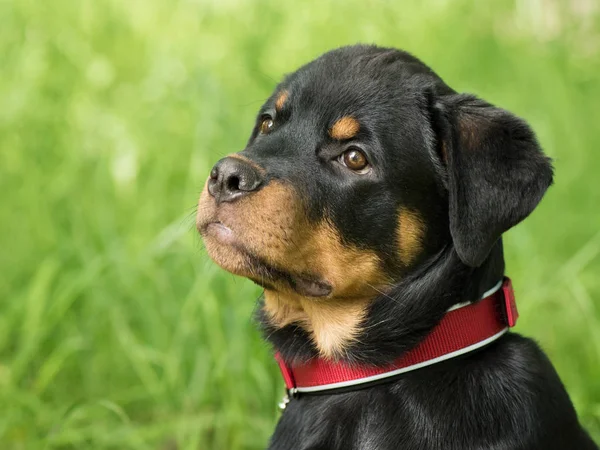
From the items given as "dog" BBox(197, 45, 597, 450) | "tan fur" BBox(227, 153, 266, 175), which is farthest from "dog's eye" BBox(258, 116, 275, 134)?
"tan fur" BBox(227, 153, 266, 175)

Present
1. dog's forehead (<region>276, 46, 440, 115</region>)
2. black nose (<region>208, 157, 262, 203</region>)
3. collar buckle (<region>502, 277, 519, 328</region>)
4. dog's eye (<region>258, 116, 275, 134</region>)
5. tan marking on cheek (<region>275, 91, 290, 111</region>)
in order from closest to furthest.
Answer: black nose (<region>208, 157, 262, 203</region>), collar buckle (<region>502, 277, 519, 328</region>), dog's forehead (<region>276, 46, 440, 115</region>), tan marking on cheek (<region>275, 91, 290, 111</region>), dog's eye (<region>258, 116, 275, 134</region>)

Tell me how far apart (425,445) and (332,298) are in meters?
0.59

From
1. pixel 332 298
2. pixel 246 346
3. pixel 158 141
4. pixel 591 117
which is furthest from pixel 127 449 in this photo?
pixel 591 117

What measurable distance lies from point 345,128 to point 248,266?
1.84ft

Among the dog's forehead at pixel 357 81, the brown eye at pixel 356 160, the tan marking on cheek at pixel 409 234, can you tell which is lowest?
the tan marking on cheek at pixel 409 234

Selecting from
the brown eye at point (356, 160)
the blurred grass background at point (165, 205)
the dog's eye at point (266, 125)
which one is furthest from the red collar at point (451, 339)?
the blurred grass background at point (165, 205)

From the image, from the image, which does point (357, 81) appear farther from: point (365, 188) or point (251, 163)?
point (251, 163)

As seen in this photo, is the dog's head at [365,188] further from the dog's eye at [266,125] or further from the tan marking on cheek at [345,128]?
the dog's eye at [266,125]

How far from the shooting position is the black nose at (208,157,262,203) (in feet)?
9.09

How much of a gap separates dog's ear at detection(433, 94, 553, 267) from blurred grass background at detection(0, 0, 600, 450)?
4.73 ft

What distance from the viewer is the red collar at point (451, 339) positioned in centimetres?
282

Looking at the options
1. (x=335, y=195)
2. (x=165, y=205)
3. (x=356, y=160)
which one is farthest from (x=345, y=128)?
(x=165, y=205)

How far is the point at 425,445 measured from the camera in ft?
8.83

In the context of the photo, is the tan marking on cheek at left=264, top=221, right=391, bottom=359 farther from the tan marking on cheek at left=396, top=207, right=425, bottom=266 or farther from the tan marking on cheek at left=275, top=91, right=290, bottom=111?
the tan marking on cheek at left=275, top=91, right=290, bottom=111
